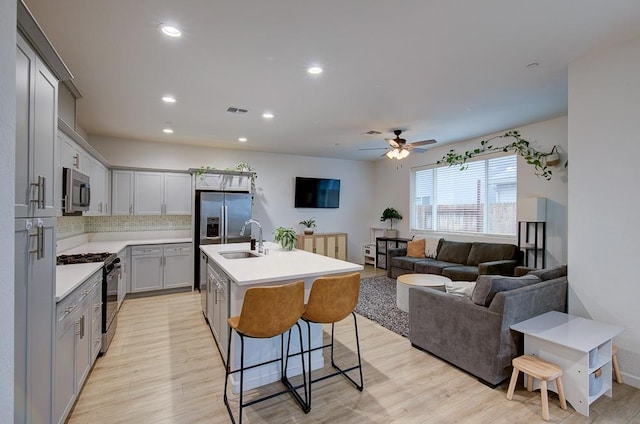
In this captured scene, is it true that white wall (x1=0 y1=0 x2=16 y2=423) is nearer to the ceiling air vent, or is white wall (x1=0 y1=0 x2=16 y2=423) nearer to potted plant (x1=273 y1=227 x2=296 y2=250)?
potted plant (x1=273 y1=227 x2=296 y2=250)

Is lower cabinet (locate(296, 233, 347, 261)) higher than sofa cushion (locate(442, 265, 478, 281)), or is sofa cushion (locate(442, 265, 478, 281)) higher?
lower cabinet (locate(296, 233, 347, 261))

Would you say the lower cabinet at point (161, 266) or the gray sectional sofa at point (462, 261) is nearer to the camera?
the gray sectional sofa at point (462, 261)

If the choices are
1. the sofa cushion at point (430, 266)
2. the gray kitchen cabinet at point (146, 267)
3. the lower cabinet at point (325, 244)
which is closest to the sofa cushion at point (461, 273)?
the sofa cushion at point (430, 266)

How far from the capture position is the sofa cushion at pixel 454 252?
18.5ft

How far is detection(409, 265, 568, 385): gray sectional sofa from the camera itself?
2561 mm

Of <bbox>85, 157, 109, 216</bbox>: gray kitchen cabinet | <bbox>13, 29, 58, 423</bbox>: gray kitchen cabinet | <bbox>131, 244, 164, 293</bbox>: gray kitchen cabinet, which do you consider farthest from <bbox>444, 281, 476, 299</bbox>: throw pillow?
<bbox>85, 157, 109, 216</bbox>: gray kitchen cabinet

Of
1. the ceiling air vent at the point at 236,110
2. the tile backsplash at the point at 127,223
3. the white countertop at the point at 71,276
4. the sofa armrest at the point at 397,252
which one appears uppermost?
the ceiling air vent at the point at 236,110

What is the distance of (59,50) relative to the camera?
8.63ft

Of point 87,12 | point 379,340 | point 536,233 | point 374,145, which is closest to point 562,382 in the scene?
point 379,340

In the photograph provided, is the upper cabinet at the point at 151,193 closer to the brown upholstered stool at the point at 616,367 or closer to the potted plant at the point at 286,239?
the potted plant at the point at 286,239

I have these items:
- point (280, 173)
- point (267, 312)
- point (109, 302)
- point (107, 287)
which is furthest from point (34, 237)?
point (280, 173)

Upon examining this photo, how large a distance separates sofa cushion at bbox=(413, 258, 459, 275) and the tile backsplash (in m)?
4.61

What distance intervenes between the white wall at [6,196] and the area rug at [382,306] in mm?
3546

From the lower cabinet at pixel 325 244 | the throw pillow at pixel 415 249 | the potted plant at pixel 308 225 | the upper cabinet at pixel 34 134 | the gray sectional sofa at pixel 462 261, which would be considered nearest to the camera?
the upper cabinet at pixel 34 134
